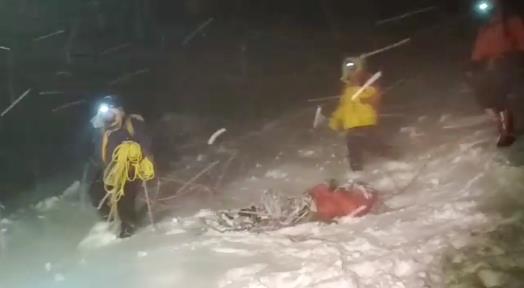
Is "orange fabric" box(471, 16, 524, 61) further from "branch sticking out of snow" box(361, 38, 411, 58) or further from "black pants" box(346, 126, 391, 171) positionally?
"branch sticking out of snow" box(361, 38, 411, 58)

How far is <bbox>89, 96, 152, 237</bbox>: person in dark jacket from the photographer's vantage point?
336 inches

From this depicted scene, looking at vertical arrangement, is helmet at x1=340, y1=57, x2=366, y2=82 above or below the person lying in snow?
above

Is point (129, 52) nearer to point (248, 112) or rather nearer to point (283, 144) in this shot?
point (248, 112)

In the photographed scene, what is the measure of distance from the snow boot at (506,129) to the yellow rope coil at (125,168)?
3.90 metres

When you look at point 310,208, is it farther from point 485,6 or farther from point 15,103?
point 15,103

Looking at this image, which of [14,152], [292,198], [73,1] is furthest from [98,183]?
[73,1]

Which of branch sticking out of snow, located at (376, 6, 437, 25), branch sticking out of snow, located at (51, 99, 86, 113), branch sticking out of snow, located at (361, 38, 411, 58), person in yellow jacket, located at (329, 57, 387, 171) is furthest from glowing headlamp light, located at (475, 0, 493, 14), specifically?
branch sticking out of snow, located at (376, 6, 437, 25)

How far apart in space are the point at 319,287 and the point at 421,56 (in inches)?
446

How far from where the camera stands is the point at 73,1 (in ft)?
68.7

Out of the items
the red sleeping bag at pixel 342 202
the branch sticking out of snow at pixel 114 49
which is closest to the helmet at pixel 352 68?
the red sleeping bag at pixel 342 202

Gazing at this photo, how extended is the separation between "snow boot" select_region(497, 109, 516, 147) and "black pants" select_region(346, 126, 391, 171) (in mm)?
1544

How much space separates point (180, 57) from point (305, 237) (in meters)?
12.2

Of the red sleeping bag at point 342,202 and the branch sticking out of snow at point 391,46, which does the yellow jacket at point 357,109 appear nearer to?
the red sleeping bag at point 342,202

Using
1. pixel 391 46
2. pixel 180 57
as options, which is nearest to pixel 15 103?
pixel 180 57
